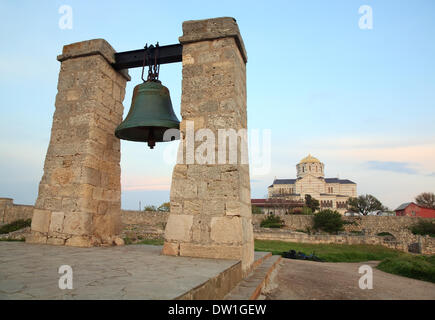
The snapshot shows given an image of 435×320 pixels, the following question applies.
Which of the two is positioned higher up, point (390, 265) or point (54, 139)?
point (54, 139)

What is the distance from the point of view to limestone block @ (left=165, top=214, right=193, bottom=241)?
3.26 meters

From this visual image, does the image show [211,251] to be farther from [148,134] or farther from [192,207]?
[148,134]

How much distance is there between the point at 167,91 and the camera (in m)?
4.03

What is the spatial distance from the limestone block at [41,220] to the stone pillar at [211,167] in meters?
1.97

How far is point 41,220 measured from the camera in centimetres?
407

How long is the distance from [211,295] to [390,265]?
6.01 meters

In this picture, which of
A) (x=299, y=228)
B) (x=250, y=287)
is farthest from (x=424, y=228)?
(x=250, y=287)

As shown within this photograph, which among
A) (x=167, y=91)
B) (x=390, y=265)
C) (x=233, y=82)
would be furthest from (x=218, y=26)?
(x=390, y=265)

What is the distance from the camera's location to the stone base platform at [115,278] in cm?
153

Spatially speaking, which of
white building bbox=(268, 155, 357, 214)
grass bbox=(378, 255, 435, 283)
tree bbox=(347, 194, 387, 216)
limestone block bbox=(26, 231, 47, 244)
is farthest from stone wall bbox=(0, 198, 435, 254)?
white building bbox=(268, 155, 357, 214)

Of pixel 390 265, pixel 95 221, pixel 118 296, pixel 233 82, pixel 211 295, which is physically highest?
pixel 233 82

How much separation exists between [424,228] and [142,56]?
102 feet
